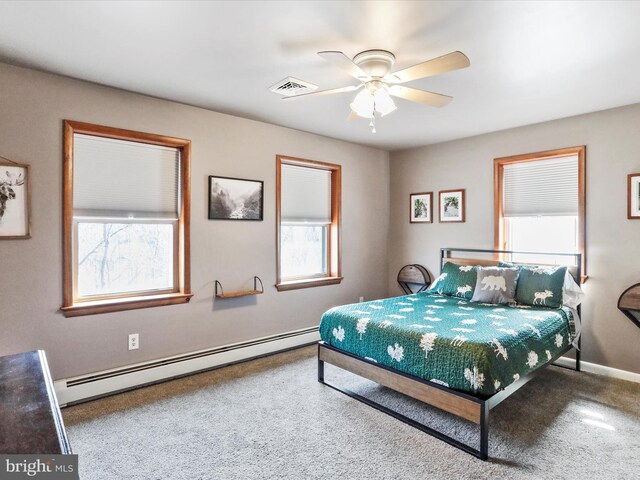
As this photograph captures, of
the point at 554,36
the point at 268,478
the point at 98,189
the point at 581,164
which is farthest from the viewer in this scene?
the point at 581,164

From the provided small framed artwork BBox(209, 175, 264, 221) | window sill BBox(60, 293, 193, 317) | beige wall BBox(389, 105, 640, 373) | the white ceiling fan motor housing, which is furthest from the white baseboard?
window sill BBox(60, 293, 193, 317)

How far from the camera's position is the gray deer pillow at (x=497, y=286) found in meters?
3.49

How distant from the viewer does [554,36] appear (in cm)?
218

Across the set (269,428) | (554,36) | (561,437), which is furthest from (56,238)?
(561,437)

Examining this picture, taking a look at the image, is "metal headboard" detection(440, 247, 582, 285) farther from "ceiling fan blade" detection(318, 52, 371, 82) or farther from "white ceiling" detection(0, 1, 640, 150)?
"ceiling fan blade" detection(318, 52, 371, 82)

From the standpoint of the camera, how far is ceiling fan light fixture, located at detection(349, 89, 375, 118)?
2428 millimetres

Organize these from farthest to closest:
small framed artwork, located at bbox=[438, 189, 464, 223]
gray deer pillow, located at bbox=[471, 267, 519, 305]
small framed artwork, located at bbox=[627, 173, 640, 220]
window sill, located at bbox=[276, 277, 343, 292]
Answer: small framed artwork, located at bbox=[438, 189, 464, 223]
window sill, located at bbox=[276, 277, 343, 292]
gray deer pillow, located at bbox=[471, 267, 519, 305]
small framed artwork, located at bbox=[627, 173, 640, 220]

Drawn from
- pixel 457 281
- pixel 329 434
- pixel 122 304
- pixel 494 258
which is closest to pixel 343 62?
pixel 329 434

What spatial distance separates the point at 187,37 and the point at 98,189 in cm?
151

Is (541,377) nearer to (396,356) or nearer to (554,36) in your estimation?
(396,356)

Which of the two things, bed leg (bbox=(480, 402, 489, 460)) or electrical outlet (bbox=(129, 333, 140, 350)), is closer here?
bed leg (bbox=(480, 402, 489, 460))

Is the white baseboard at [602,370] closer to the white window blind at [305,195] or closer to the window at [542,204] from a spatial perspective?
the window at [542,204]

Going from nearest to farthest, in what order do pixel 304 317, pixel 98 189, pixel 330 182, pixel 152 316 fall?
pixel 98 189 → pixel 152 316 → pixel 304 317 → pixel 330 182

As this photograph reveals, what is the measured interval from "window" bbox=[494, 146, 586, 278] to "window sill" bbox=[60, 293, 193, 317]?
3.50 meters
